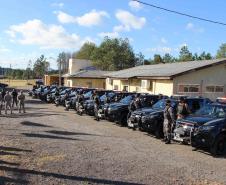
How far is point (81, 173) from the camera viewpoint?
10.8 metres

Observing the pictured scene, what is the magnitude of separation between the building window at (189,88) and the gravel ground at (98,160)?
613 inches

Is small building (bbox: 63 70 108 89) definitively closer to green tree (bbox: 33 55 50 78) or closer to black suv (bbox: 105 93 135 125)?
black suv (bbox: 105 93 135 125)

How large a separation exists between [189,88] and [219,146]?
20236 mm

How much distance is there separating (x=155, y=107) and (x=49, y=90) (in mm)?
28165

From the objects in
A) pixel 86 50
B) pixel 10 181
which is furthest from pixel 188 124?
pixel 86 50

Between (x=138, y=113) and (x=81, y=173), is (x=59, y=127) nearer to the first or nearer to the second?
(x=138, y=113)

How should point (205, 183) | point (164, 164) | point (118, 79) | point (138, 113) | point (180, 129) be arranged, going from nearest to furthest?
1. point (205, 183)
2. point (164, 164)
3. point (180, 129)
4. point (138, 113)
5. point (118, 79)

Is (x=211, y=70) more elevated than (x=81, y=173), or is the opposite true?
(x=211, y=70)

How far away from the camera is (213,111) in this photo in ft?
54.1

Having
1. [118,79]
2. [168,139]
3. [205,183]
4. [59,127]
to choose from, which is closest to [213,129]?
[168,139]

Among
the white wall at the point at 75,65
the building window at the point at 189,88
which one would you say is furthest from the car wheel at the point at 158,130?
the white wall at the point at 75,65

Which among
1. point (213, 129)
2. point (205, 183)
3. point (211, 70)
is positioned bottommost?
point (205, 183)

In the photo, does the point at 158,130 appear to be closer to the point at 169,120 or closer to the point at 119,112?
the point at 169,120

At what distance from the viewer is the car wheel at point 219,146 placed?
14.7 metres
